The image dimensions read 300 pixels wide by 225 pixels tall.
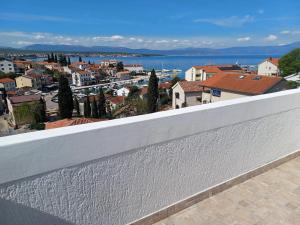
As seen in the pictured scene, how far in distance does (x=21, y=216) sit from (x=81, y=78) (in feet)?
252

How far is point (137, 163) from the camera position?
1.73 meters

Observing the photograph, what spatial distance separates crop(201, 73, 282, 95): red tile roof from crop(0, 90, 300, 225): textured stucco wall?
17.9 meters

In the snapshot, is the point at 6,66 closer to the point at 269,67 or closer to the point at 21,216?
the point at 269,67

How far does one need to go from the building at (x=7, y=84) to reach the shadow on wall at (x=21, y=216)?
65096 mm

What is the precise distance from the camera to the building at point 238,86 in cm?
1858

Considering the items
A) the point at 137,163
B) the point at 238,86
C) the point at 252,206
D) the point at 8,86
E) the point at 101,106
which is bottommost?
the point at 101,106

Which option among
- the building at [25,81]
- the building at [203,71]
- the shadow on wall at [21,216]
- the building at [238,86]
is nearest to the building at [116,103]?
the building at [203,71]

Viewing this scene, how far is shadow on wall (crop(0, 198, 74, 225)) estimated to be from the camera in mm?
1284

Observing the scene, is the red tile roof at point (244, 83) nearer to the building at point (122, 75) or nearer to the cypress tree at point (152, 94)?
the cypress tree at point (152, 94)

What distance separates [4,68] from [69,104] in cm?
6335

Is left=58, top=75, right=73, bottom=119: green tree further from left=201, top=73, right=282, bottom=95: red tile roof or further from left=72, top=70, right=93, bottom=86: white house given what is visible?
left=72, top=70, right=93, bottom=86: white house

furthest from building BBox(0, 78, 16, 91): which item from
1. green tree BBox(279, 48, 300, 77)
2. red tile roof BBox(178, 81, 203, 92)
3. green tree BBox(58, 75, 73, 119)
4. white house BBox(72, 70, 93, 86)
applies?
green tree BBox(279, 48, 300, 77)

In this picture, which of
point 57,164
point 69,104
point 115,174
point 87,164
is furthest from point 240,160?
point 69,104

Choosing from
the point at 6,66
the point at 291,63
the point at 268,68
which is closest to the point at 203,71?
the point at 268,68
